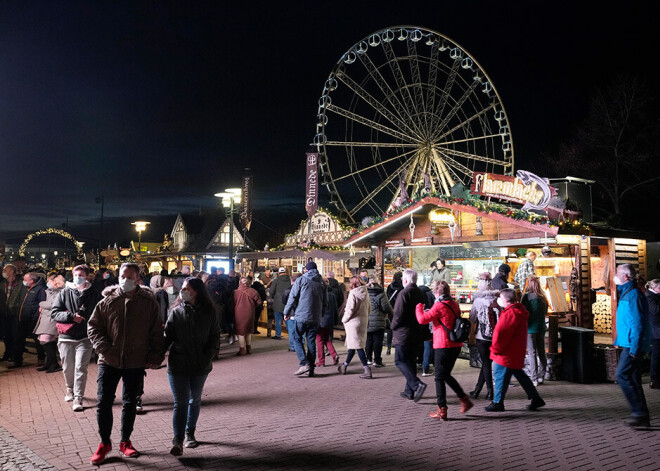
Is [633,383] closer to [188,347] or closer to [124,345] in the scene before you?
[188,347]

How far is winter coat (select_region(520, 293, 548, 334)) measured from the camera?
30.1 feet

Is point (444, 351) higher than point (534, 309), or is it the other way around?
point (534, 309)

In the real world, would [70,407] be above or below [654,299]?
below

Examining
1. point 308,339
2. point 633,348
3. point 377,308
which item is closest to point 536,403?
point 633,348

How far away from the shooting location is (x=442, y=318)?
23.7ft

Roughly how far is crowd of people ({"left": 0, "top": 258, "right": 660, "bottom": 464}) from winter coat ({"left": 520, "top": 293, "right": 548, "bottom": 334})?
0.02m

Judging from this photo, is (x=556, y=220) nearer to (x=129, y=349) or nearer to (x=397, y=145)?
(x=129, y=349)

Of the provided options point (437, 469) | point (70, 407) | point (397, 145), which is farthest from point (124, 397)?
point (397, 145)

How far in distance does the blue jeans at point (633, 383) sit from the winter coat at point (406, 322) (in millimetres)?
2584

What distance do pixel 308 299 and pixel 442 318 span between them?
3.47m

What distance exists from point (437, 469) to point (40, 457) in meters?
3.88

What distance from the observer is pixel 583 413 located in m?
7.42

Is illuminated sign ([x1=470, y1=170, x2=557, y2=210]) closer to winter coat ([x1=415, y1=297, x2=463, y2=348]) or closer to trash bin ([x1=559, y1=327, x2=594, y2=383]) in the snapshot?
trash bin ([x1=559, y1=327, x2=594, y2=383])

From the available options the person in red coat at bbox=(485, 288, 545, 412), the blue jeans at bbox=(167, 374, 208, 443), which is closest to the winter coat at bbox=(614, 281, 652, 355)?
the person in red coat at bbox=(485, 288, 545, 412)
